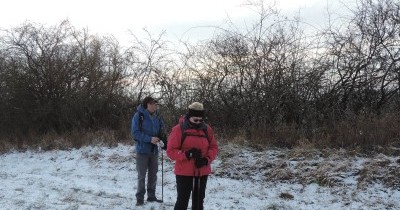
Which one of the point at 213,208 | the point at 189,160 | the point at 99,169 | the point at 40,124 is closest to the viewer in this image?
the point at 189,160

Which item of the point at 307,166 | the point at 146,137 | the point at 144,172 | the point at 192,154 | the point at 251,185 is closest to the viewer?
the point at 192,154

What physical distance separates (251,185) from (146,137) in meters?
2.81

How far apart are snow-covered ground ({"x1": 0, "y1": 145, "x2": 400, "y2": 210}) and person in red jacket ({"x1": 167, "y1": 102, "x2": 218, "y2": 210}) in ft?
6.06

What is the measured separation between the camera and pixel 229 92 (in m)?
14.3

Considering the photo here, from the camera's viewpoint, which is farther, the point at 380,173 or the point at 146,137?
the point at 380,173

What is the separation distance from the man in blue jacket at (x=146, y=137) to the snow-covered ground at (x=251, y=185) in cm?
53

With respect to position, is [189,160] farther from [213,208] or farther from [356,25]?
[356,25]

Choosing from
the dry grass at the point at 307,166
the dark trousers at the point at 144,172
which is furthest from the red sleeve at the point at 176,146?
the dry grass at the point at 307,166

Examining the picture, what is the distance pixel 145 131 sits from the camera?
27.0ft

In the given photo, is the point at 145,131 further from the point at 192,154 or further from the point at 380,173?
the point at 380,173

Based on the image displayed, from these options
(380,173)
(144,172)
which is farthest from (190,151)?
(380,173)

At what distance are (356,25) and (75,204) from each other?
905cm

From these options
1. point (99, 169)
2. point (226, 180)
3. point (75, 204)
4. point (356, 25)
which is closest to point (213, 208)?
point (226, 180)

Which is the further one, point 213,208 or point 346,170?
point 346,170
